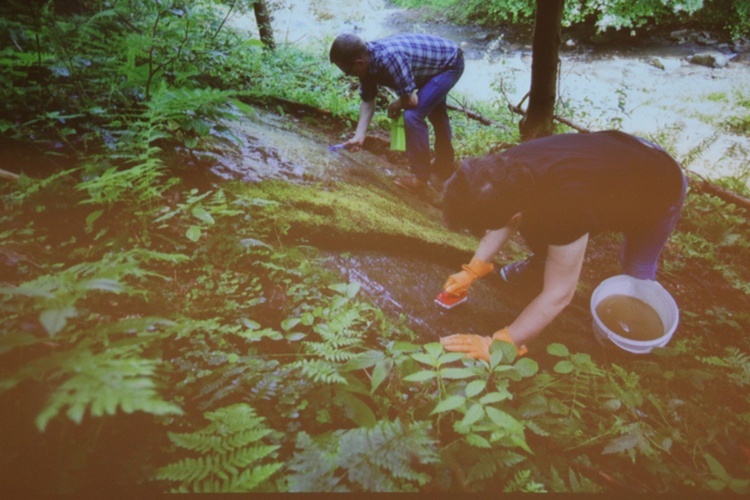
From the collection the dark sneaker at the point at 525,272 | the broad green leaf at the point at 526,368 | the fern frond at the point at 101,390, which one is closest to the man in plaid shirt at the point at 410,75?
the dark sneaker at the point at 525,272

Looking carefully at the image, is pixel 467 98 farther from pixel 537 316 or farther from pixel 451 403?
pixel 451 403

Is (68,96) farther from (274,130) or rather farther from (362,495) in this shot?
(362,495)

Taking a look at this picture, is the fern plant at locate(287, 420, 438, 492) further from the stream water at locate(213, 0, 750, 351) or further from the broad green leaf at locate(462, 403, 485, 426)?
the stream water at locate(213, 0, 750, 351)

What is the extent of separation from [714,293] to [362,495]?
368 cm

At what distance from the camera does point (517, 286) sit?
9.79 feet

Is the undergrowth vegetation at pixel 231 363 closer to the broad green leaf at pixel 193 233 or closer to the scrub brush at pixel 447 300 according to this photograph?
the broad green leaf at pixel 193 233

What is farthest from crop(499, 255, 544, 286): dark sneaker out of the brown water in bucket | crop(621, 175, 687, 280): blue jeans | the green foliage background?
the green foliage background

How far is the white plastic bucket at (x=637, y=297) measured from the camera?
2206 mm

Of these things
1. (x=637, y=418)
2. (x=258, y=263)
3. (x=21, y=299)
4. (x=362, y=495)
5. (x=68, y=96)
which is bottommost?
(x=637, y=418)

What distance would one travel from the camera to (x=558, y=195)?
5.99 ft

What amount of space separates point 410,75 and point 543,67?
1.65 meters

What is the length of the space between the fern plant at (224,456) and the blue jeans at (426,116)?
10.9ft

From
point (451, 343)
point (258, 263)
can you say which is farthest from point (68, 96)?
point (451, 343)

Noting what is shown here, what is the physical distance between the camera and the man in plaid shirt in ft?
11.3
